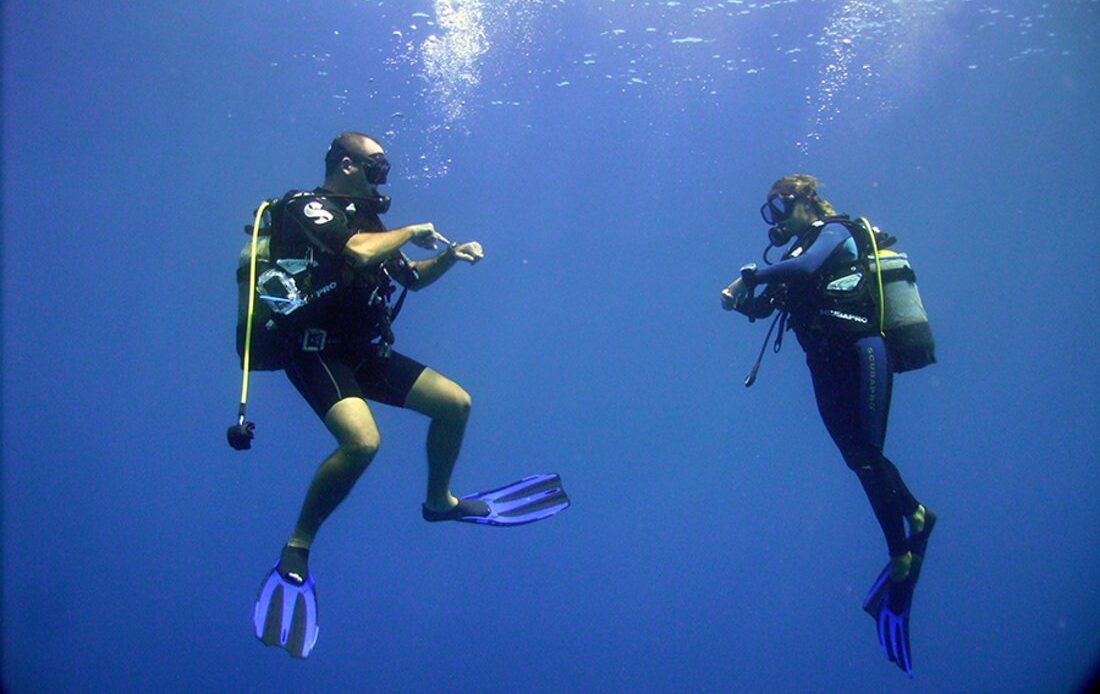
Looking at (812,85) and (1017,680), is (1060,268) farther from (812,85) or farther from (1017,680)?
(812,85)

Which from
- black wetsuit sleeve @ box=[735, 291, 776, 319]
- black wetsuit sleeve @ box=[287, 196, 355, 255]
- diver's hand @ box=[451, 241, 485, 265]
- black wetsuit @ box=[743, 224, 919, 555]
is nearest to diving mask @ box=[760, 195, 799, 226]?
black wetsuit @ box=[743, 224, 919, 555]

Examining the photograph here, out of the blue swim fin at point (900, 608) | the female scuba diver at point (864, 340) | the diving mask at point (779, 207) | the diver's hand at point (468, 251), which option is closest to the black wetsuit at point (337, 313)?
the diver's hand at point (468, 251)

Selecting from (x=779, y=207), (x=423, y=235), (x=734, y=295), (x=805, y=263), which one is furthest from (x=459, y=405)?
(x=779, y=207)

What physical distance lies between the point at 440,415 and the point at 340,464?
1021 mm

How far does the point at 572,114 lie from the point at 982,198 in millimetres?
18458

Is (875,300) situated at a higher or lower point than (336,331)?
higher

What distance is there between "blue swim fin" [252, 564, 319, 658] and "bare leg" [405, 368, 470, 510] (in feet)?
4.04

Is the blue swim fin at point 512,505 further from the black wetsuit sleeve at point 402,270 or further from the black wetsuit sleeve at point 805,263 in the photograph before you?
the black wetsuit sleeve at point 805,263

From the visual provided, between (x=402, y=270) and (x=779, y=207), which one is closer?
(x=402, y=270)

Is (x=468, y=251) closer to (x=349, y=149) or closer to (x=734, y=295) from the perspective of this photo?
(x=349, y=149)

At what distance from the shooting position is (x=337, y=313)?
15.2 ft

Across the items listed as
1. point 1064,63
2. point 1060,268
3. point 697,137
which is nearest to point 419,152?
point 697,137

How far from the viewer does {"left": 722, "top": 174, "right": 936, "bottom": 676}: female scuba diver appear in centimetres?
529

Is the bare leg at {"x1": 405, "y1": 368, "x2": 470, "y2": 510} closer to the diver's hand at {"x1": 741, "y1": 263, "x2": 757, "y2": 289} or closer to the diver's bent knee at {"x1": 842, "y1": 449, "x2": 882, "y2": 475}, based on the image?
the diver's hand at {"x1": 741, "y1": 263, "x2": 757, "y2": 289}
